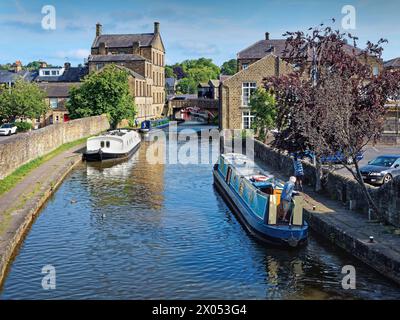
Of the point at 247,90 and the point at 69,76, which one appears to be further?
the point at 69,76

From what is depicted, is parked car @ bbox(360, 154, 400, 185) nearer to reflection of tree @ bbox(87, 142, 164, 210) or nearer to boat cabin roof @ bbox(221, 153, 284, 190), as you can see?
boat cabin roof @ bbox(221, 153, 284, 190)

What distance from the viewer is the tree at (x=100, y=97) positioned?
53.8 meters

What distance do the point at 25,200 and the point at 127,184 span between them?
710cm

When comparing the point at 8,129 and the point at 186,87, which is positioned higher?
the point at 186,87

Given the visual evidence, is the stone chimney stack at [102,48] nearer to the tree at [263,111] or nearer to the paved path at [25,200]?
the tree at [263,111]

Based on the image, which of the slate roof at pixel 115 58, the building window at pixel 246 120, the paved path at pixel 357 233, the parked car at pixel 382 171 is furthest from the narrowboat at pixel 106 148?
the slate roof at pixel 115 58

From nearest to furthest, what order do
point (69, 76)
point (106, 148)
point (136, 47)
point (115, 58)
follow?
point (106, 148)
point (115, 58)
point (69, 76)
point (136, 47)

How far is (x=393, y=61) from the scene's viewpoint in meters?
69.5

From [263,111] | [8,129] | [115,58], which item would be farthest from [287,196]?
[115,58]

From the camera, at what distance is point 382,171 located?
22.9 m

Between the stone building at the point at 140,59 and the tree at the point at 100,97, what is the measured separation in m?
12.8

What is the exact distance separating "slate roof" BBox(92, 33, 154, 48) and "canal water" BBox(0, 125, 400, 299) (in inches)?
2379

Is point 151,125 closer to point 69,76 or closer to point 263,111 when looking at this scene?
point 69,76
